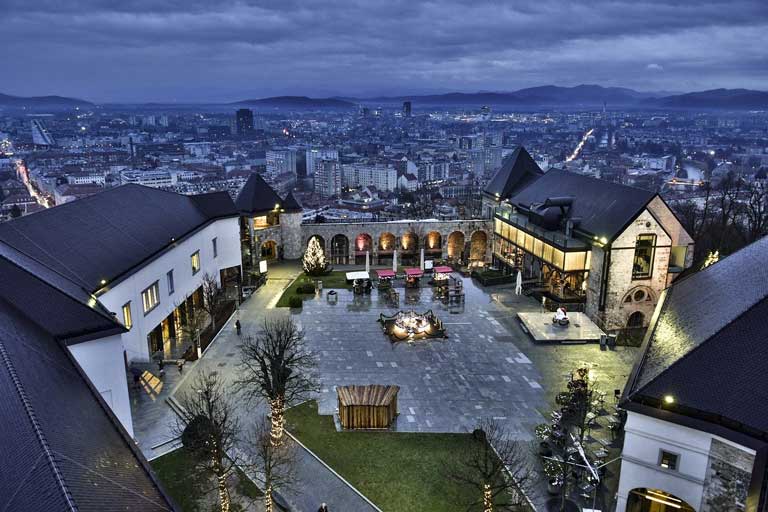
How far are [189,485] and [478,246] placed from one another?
45.3 meters

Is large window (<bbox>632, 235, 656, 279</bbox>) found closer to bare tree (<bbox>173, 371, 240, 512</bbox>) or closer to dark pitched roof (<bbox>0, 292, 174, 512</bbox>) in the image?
bare tree (<bbox>173, 371, 240, 512</bbox>)

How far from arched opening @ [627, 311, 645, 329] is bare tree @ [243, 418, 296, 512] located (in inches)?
1167

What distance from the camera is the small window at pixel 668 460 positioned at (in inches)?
758

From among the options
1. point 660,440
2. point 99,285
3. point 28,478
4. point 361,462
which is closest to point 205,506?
point 361,462

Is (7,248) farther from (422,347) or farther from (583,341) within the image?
(583,341)

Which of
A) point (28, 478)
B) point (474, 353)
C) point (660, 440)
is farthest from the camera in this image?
point (474, 353)

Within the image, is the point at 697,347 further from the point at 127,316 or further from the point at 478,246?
the point at 478,246

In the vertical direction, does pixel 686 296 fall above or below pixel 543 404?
above

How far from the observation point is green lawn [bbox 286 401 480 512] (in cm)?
2208

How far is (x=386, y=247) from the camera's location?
2484 inches

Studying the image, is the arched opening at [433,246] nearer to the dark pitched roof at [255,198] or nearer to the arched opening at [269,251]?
the arched opening at [269,251]

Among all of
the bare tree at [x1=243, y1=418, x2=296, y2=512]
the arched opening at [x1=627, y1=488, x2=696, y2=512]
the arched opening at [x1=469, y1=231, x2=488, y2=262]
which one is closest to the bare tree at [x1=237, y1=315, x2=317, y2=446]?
the bare tree at [x1=243, y1=418, x2=296, y2=512]

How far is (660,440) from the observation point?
19.4m

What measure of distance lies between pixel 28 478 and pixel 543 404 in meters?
24.2
